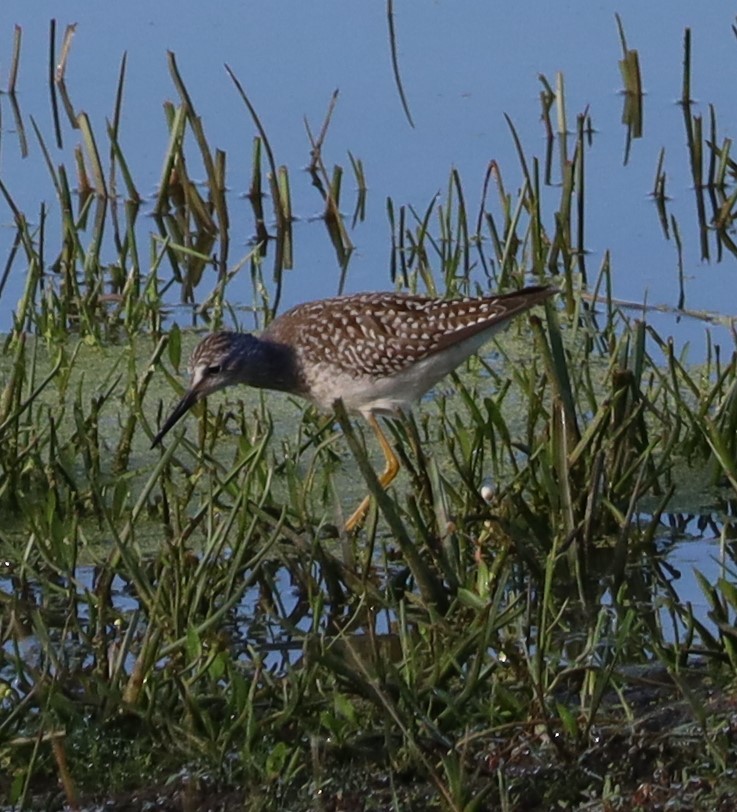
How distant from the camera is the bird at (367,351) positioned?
21.7 feet

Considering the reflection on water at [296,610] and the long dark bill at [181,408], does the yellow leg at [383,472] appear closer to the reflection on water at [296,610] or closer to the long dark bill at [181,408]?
the reflection on water at [296,610]

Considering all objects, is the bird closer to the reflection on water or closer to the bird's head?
the bird's head

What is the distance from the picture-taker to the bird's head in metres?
6.62

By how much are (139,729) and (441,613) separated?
3.26ft

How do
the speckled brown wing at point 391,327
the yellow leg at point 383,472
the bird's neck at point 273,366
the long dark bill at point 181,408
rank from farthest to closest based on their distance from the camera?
1. the bird's neck at point 273,366
2. the speckled brown wing at point 391,327
3. the long dark bill at point 181,408
4. the yellow leg at point 383,472

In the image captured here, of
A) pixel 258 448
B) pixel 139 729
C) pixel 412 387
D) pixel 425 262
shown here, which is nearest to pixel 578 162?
pixel 425 262

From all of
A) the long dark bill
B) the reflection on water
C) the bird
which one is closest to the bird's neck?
the bird

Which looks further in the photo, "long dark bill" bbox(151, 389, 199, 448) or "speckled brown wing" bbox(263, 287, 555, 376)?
"speckled brown wing" bbox(263, 287, 555, 376)

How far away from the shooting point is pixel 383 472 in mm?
6953

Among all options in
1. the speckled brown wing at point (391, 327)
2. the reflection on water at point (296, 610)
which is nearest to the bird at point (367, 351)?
the speckled brown wing at point (391, 327)

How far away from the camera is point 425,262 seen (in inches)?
306

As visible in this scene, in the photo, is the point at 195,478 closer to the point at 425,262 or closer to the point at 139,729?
the point at 139,729

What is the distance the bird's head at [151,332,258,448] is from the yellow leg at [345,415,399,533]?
0.52m

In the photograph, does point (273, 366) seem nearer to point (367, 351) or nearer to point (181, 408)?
point (367, 351)
